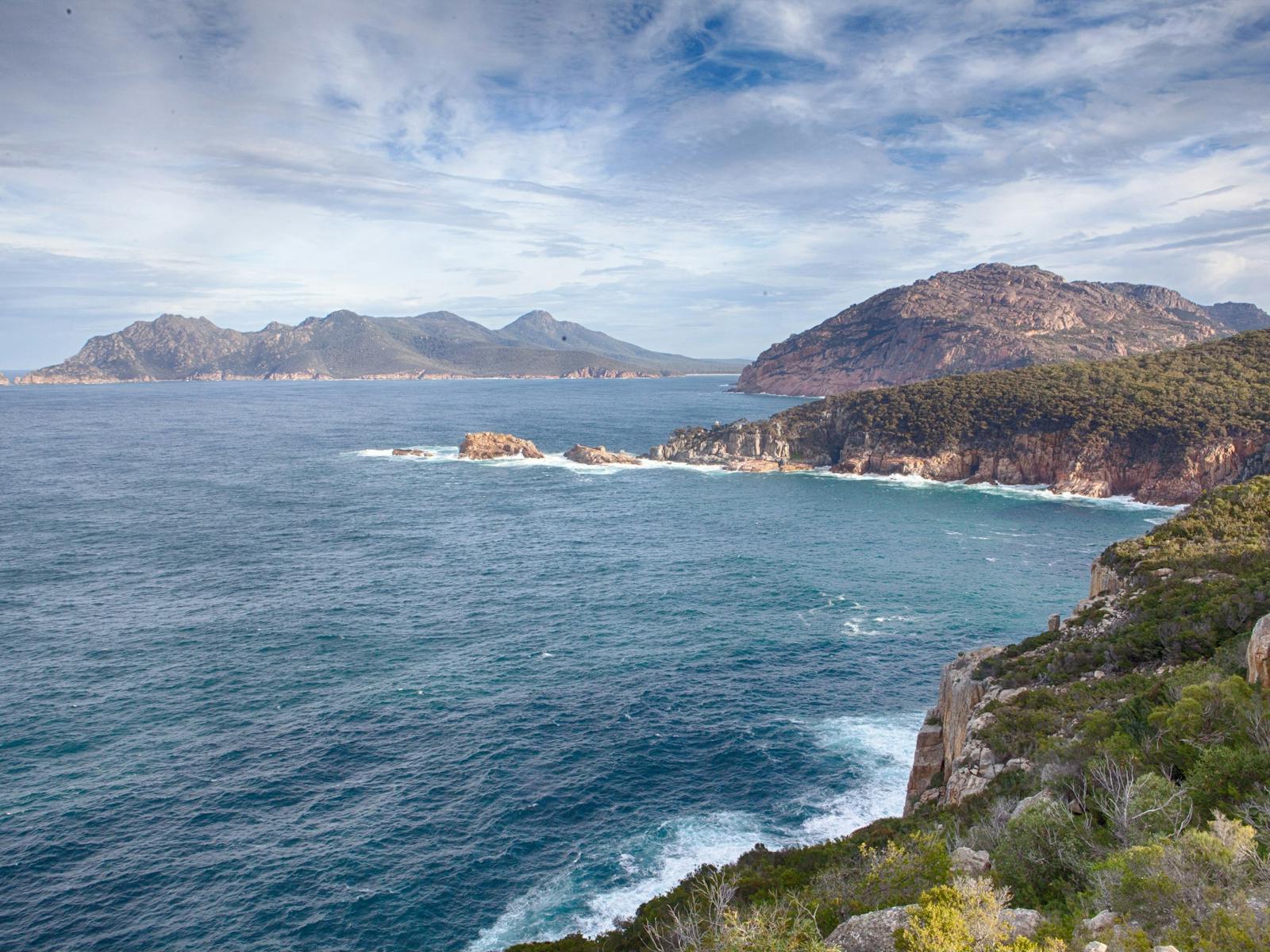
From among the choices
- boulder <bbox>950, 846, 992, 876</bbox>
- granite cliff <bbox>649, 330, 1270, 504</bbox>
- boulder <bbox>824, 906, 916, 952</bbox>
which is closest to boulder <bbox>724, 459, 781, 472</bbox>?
granite cliff <bbox>649, 330, 1270, 504</bbox>

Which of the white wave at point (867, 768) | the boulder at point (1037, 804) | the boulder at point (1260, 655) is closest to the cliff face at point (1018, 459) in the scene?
the white wave at point (867, 768)

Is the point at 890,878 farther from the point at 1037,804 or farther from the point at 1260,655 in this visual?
the point at 1260,655

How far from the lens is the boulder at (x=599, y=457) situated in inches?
5344

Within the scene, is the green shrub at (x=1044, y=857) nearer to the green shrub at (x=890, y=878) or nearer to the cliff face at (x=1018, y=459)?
the green shrub at (x=890, y=878)

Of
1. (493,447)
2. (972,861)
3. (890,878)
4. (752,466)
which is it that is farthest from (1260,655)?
(493,447)

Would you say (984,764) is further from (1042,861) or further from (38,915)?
(38,915)

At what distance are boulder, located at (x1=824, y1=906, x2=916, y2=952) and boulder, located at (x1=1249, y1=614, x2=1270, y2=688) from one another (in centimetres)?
1277

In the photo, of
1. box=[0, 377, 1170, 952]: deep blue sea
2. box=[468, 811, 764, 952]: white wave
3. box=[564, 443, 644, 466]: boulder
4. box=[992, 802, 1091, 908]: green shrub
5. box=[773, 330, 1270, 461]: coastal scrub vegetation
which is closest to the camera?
box=[992, 802, 1091, 908]: green shrub

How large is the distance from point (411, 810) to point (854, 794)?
70.1 ft

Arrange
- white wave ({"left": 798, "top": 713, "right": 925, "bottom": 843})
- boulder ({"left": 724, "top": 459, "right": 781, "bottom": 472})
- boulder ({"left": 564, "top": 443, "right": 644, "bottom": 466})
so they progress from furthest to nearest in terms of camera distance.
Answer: boulder ({"left": 564, "top": 443, "right": 644, "bottom": 466}), boulder ({"left": 724, "top": 459, "right": 781, "bottom": 472}), white wave ({"left": 798, "top": 713, "right": 925, "bottom": 843})

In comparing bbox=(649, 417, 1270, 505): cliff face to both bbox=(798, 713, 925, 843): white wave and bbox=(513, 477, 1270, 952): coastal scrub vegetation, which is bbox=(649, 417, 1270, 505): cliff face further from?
Result: bbox=(798, 713, 925, 843): white wave

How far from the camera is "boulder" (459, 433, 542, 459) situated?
5566 inches

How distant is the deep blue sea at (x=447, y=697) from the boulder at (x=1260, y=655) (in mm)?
18779

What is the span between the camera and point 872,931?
47.0ft
